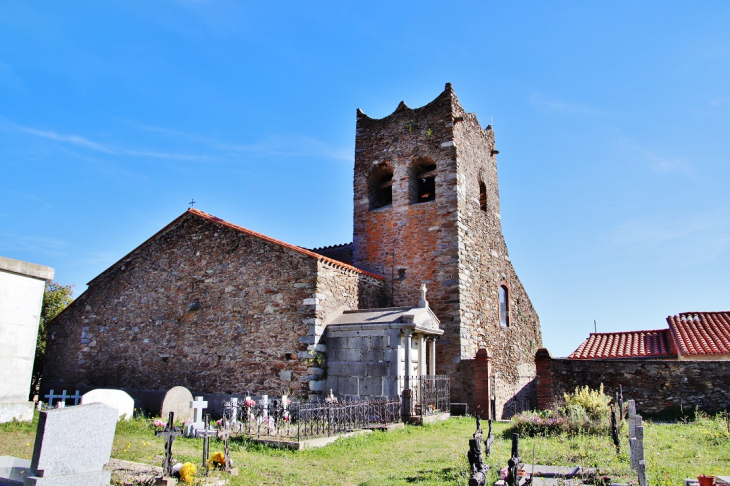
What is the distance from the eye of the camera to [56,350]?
63.7ft

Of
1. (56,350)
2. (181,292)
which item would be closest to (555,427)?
(181,292)

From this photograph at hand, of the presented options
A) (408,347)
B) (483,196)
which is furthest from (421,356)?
(483,196)

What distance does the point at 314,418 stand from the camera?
11477mm

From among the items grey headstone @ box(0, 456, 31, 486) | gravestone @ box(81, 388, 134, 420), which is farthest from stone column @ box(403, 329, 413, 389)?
grey headstone @ box(0, 456, 31, 486)

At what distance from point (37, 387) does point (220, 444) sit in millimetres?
11279

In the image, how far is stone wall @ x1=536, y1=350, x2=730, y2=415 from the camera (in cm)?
1443

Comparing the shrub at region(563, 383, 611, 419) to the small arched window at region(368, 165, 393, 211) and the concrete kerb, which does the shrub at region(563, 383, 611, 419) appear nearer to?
the concrete kerb

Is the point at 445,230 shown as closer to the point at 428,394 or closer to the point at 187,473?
the point at 428,394

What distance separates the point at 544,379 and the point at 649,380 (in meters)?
2.90

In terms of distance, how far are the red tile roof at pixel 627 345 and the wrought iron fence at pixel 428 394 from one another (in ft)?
25.6

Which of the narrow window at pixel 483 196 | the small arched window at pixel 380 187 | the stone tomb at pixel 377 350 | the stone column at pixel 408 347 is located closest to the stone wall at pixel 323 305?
the stone tomb at pixel 377 350

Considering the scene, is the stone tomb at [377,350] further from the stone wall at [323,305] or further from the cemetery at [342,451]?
the cemetery at [342,451]

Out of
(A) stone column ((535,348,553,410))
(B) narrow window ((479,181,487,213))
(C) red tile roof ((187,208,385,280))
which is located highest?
(B) narrow window ((479,181,487,213))

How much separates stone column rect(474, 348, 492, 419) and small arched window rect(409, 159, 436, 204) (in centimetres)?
626
